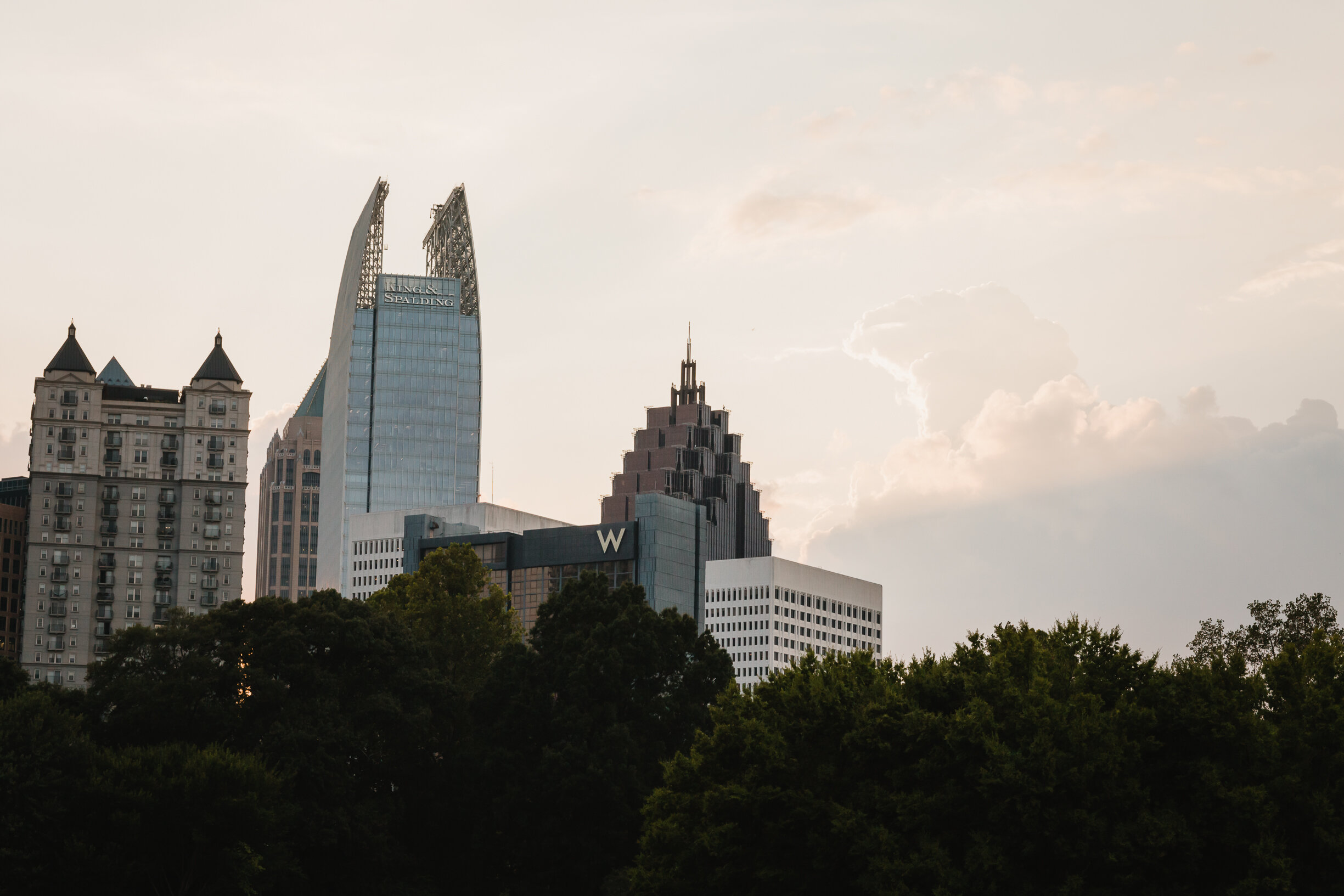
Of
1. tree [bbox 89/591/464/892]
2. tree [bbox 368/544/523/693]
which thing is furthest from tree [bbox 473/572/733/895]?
tree [bbox 368/544/523/693]

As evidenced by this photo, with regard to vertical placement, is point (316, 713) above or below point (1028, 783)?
above

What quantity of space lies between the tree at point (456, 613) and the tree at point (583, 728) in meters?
8.57

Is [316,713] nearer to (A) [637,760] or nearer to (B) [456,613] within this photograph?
(A) [637,760]

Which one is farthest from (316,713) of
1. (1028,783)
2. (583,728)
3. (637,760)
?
(1028,783)

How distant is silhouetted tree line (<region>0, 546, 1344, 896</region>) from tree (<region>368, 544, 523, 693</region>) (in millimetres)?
210

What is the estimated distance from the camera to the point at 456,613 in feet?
323

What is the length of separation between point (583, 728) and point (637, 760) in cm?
310

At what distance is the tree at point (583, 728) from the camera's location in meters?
79.6

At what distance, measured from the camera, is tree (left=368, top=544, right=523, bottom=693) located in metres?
96.6

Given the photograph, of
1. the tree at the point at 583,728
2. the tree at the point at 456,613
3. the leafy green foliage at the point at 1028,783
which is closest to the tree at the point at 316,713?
the tree at the point at 583,728

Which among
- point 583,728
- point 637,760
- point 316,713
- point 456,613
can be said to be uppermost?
point 456,613

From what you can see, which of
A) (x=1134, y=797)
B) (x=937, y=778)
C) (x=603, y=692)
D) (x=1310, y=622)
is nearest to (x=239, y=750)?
(x=603, y=692)

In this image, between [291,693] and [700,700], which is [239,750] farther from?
[700,700]

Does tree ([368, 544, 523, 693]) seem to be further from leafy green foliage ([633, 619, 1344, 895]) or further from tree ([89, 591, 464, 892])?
leafy green foliage ([633, 619, 1344, 895])
